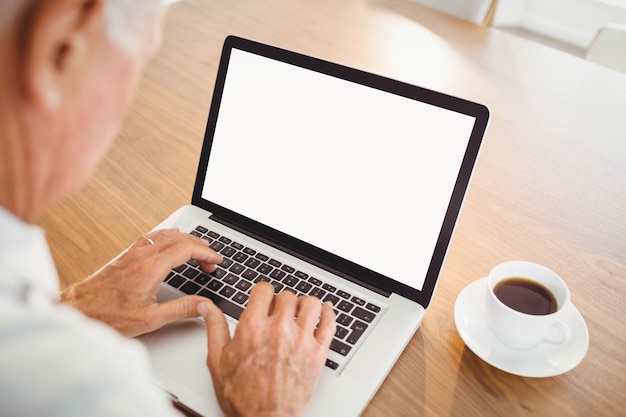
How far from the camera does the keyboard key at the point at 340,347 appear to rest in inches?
28.9

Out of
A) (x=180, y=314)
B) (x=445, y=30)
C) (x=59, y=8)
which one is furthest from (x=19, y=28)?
(x=445, y=30)

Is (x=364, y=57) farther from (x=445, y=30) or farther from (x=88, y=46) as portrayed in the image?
(x=88, y=46)

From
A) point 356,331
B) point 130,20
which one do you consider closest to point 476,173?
point 356,331

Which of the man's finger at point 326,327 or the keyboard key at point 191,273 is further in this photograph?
the keyboard key at point 191,273

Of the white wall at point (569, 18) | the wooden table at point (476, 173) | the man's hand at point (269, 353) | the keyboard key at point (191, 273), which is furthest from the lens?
the white wall at point (569, 18)

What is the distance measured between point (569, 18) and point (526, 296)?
3.39 m

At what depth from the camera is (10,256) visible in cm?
44

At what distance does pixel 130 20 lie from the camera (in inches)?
17.9

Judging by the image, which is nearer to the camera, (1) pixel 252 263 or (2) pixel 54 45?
(2) pixel 54 45

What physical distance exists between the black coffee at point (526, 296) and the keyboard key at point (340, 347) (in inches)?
8.0

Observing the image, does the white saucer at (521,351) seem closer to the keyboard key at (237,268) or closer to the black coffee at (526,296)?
the black coffee at (526,296)

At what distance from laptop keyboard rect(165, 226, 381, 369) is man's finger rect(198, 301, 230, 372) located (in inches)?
2.1

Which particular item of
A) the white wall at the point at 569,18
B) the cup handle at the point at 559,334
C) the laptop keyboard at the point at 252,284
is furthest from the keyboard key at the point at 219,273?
the white wall at the point at 569,18

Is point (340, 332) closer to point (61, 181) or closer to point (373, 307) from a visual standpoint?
point (373, 307)
